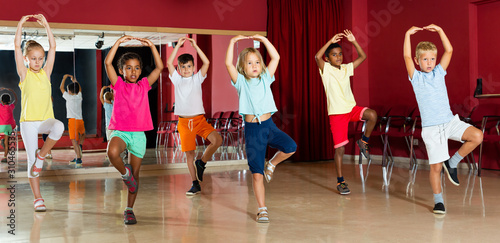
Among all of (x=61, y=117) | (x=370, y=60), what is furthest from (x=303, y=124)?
(x=61, y=117)

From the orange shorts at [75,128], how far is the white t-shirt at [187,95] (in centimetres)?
250

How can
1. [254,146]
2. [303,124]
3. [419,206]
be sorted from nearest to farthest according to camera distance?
[254,146] → [419,206] → [303,124]

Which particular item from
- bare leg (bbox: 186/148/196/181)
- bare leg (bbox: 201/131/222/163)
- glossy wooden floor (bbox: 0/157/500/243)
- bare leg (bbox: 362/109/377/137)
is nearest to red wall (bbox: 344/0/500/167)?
glossy wooden floor (bbox: 0/157/500/243)

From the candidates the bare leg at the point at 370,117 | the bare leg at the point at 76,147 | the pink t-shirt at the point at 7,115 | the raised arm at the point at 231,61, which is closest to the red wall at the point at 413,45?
the bare leg at the point at 370,117

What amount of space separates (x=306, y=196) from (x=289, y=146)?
997mm

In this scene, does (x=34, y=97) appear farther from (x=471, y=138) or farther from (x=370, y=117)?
(x=471, y=138)

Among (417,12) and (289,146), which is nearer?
(289,146)

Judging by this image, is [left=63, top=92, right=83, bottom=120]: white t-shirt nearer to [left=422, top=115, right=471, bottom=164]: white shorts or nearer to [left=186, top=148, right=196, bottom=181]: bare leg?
[left=186, top=148, right=196, bottom=181]: bare leg

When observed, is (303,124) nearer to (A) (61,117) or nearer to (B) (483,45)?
(B) (483,45)

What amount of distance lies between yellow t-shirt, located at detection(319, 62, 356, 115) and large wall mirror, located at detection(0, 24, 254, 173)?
279 cm

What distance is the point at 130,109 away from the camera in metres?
3.75

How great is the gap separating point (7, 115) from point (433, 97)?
5415 mm

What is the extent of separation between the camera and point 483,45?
6.61 meters

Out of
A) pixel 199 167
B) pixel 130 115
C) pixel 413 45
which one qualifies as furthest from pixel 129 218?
pixel 413 45
